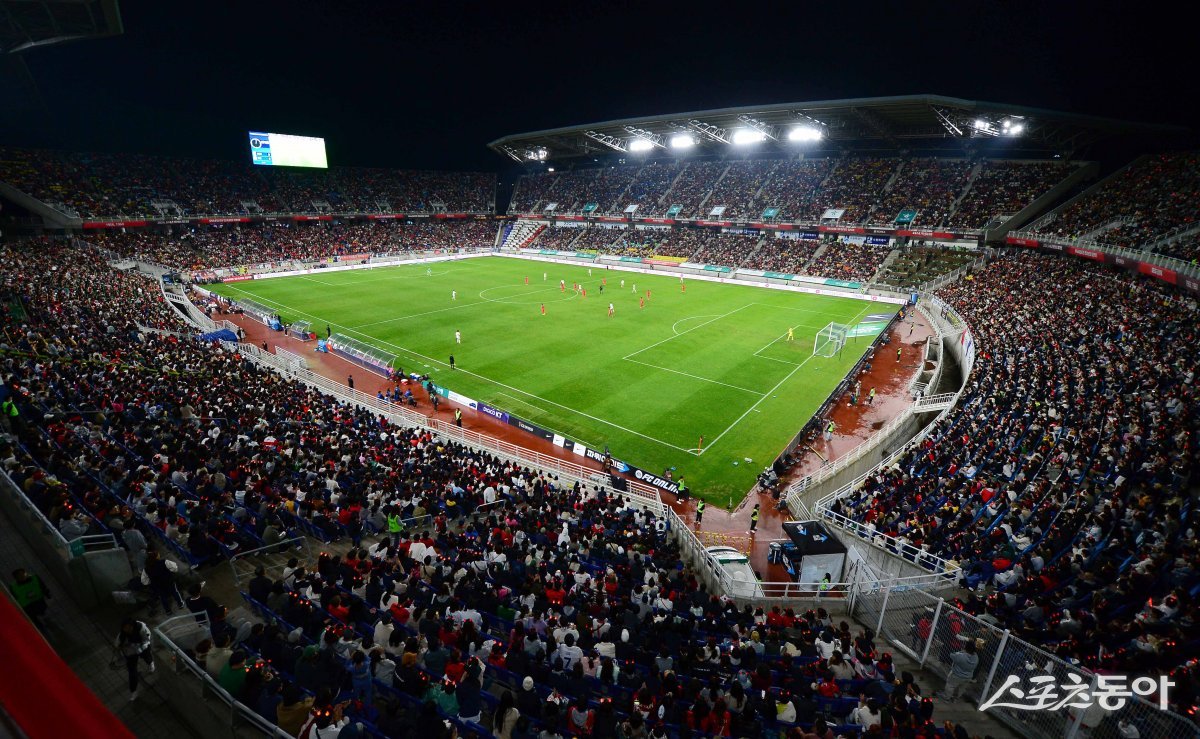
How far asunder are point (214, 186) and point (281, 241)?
447 inches

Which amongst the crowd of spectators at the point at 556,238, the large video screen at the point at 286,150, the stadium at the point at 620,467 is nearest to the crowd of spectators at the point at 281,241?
the stadium at the point at 620,467

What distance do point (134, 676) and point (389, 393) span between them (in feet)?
72.7

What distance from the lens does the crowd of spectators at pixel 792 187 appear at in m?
69.9

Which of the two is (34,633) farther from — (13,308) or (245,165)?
(245,165)

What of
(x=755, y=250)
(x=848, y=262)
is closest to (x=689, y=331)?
(x=848, y=262)

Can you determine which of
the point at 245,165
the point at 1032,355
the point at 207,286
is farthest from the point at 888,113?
the point at 245,165

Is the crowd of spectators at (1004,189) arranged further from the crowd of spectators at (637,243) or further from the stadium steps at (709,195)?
the crowd of spectators at (637,243)

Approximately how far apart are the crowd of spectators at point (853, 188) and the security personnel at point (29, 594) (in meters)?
69.1

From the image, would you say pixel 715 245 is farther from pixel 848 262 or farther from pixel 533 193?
pixel 533 193

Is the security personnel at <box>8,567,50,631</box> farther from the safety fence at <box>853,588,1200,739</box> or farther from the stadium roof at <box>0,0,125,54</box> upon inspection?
the stadium roof at <box>0,0,125,54</box>

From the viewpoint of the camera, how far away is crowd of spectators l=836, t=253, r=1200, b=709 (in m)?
9.40

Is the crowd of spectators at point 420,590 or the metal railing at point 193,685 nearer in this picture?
the metal railing at point 193,685

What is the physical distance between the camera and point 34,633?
3498mm

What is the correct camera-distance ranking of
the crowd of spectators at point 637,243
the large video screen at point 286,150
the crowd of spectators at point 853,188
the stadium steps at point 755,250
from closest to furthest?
the crowd of spectators at point 853,188 < the stadium steps at point 755,250 < the large video screen at point 286,150 < the crowd of spectators at point 637,243
